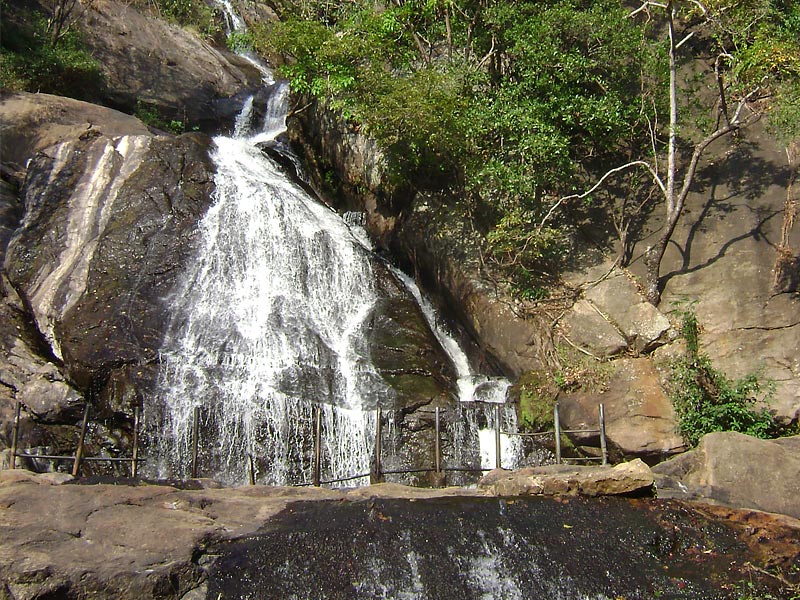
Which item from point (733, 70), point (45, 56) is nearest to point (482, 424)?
Result: point (733, 70)

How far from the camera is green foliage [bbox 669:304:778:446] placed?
39.3 ft

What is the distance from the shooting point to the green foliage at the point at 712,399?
11969 millimetres

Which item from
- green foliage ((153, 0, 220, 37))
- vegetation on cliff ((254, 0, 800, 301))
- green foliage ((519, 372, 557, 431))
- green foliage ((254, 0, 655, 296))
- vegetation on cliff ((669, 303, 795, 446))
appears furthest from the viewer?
green foliage ((153, 0, 220, 37))

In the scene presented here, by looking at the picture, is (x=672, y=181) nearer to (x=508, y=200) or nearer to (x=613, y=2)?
(x=508, y=200)

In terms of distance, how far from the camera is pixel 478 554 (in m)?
6.81

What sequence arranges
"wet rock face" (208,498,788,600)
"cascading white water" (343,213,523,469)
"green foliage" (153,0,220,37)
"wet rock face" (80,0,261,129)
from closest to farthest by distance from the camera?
1. "wet rock face" (208,498,788,600)
2. "cascading white water" (343,213,523,469)
3. "wet rock face" (80,0,261,129)
4. "green foliage" (153,0,220,37)

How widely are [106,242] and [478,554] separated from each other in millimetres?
11165

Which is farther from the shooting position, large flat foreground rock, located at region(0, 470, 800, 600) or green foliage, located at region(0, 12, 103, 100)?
green foliage, located at region(0, 12, 103, 100)

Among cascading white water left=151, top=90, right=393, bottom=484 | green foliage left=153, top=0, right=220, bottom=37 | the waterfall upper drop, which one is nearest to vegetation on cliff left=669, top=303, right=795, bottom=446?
the waterfall upper drop

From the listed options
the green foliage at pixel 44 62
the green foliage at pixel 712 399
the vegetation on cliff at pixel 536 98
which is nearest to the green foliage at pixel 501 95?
the vegetation on cliff at pixel 536 98

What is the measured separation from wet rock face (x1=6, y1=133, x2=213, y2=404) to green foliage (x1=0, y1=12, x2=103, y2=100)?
190 inches

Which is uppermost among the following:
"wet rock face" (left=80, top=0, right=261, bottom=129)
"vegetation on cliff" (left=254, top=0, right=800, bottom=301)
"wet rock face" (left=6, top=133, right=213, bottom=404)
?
"wet rock face" (left=80, top=0, right=261, bottom=129)

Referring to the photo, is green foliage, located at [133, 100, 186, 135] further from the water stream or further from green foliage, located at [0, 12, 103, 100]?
the water stream

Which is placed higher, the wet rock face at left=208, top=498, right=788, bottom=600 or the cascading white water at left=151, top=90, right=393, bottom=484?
the cascading white water at left=151, top=90, right=393, bottom=484
